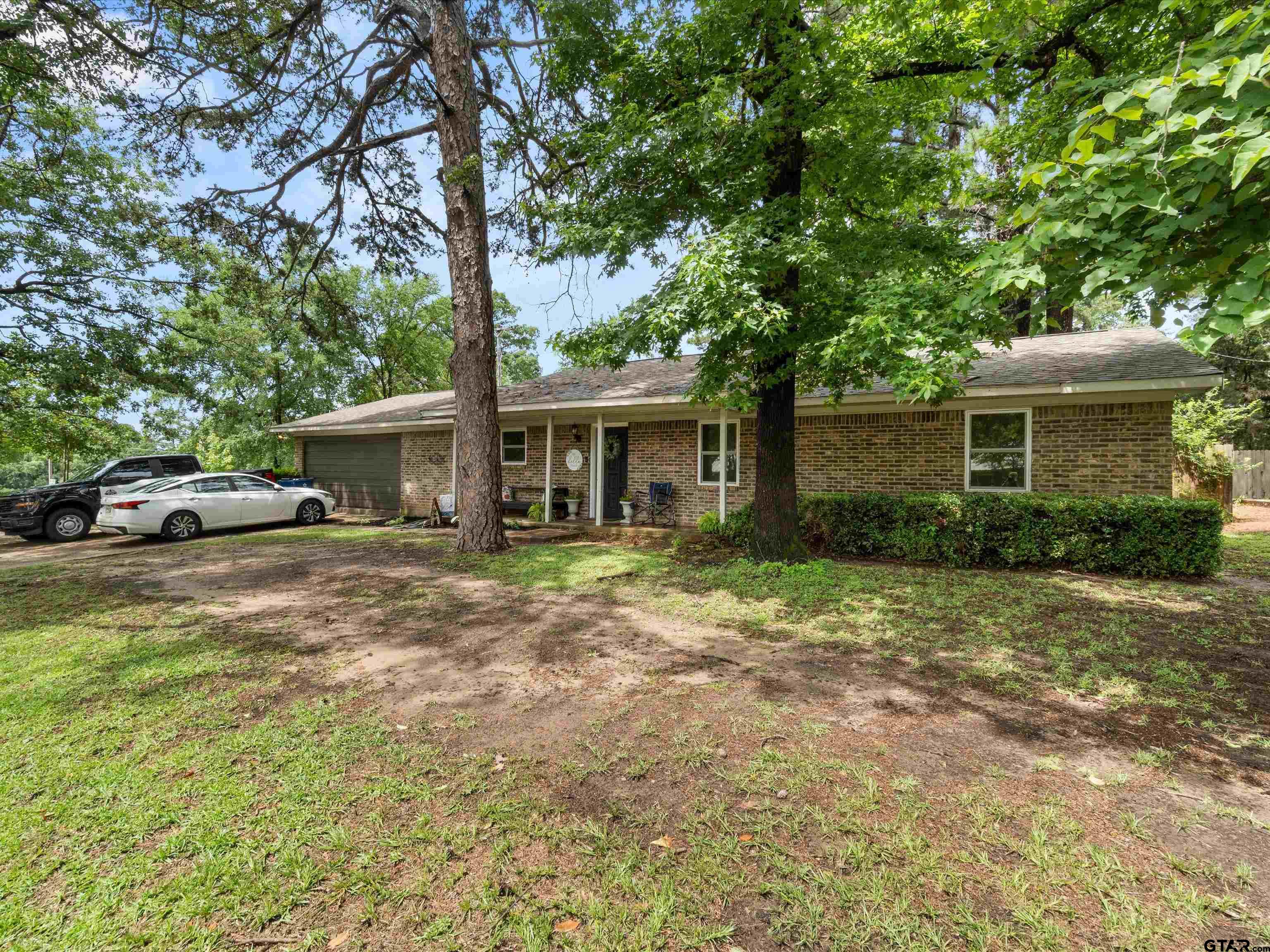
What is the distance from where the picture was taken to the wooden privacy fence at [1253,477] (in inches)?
745

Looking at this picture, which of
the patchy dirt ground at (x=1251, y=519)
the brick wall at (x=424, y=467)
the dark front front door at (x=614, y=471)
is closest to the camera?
the patchy dirt ground at (x=1251, y=519)

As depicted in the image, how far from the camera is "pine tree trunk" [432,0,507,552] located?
29.4 feet

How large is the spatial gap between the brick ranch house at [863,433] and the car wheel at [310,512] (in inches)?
88.2

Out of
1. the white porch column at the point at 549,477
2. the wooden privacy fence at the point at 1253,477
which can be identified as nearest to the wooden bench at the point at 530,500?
the white porch column at the point at 549,477

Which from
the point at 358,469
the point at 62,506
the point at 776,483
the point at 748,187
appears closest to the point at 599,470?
the point at 776,483

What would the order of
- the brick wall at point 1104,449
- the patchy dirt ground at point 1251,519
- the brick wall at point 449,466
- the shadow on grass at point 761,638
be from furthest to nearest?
the brick wall at point 449,466 → the patchy dirt ground at point 1251,519 → the brick wall at point 1104,449 → the shadow on grass at point 761,638

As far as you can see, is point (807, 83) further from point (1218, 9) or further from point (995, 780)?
point (995, 780)

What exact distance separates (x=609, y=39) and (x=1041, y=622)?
339 inches

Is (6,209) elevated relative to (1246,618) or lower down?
elevated

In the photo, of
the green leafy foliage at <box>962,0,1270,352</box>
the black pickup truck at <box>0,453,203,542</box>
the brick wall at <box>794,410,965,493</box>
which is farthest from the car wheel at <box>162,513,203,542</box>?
the green leafy foliage at <box>962,0,1270,352</box>

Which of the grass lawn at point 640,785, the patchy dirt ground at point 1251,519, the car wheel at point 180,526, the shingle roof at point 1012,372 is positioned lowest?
the grass lawn at point 640,785

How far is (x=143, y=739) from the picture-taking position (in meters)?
3.18

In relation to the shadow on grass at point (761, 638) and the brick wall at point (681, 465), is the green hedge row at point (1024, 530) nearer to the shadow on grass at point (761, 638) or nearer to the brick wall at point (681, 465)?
the shadow on grass at point (761, 638)

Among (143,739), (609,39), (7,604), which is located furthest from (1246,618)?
(7,604)
